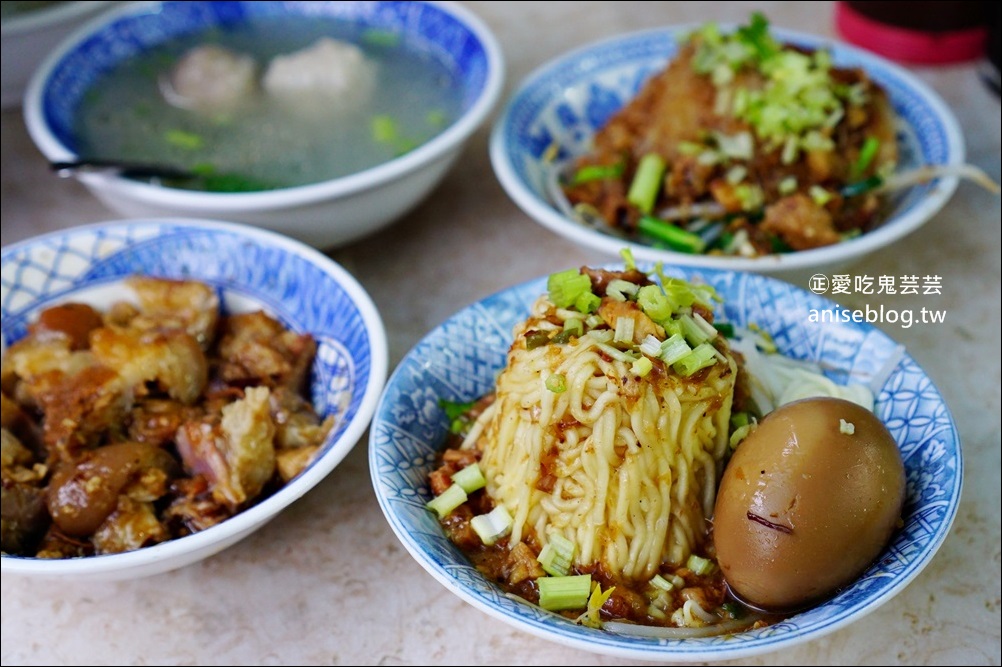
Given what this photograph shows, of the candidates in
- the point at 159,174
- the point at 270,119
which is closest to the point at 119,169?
the point at 159,174

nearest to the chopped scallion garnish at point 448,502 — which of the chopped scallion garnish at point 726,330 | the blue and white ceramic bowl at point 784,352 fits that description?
the blue and white ceramic bowl at point 784,352

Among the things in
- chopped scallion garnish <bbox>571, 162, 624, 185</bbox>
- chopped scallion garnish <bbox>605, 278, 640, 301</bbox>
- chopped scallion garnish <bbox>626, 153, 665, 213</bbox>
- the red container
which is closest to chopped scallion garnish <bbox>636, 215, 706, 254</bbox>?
chopped scallion garnish <bbox>626, 153, 665, 213</bbox>

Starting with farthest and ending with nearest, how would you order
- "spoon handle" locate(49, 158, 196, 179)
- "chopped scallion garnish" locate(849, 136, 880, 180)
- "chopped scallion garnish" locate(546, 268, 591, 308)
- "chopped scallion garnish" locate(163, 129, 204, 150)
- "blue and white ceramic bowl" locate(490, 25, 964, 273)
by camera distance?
"chopped scallion garnish" locate(163, 129, 204, 150) < "chopped scallion garnish" locate(849, 136, 880, 180) < "spoon handle" locate(49, 158, 196, 179) < "blue and white ceramic bowl" locate(490, 25, 964, 273) < "chopped scallion garnish" locate(546, 268, 591, 308)

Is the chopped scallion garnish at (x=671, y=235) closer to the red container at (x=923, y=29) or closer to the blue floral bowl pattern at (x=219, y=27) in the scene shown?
the blue floral bowl pattern at (x=219, y=27)

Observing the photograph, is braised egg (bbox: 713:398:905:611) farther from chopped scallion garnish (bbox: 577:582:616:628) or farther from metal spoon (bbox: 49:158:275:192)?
metal spoon (bbox: 49:158:275:192)

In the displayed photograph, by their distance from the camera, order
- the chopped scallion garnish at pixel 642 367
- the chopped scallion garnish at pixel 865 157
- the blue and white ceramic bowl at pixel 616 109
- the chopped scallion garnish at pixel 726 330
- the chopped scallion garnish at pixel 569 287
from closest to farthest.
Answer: the chopped scallion garnish at pixel 642 367 < the chopped scallion garnish at pixel 569 287 < the chopped scallion garnish at pixel 726 330 < the blue and white ceramic bowl at pixel 616 109 < the chopped scallion garnish at pixel 865 157
